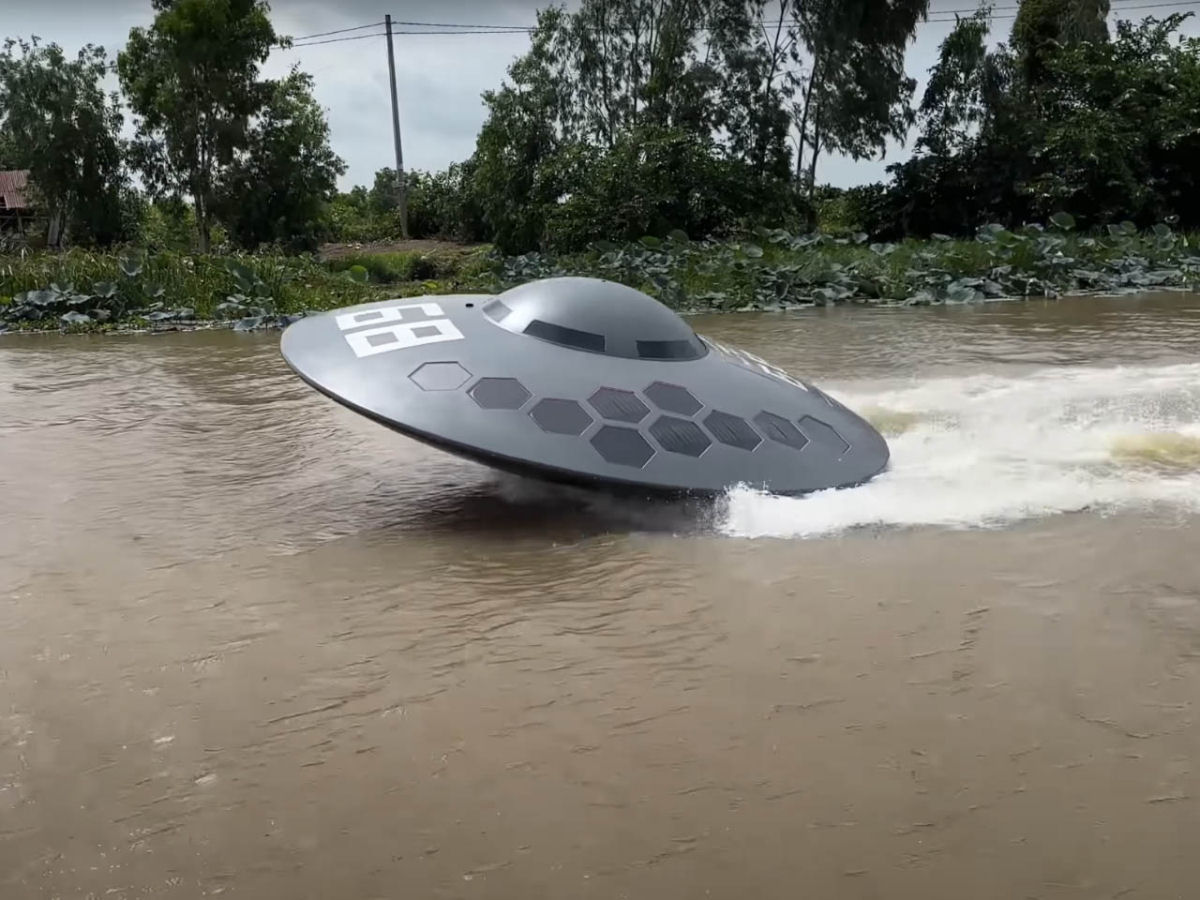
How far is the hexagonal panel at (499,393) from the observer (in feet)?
15.5

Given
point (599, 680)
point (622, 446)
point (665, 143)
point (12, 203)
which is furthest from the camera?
point (12, 203)

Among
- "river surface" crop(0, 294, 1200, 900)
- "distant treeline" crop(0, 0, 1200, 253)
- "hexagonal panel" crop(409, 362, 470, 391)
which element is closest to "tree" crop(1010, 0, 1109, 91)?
A: "distant treeline" crop(0, 0, 1200, 253)

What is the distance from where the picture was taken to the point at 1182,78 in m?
20.7

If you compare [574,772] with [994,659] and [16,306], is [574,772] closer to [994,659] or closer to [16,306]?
[994,659]

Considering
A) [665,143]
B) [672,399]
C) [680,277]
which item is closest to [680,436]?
[672,399]

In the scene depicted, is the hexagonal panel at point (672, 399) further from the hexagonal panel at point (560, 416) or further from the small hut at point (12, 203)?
the small hut at point (12, 203)

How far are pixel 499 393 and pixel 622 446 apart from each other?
553 mm

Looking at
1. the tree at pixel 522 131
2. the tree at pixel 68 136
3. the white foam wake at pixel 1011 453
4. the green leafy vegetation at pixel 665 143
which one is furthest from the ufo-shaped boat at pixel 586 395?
the tree at pixel 68 136

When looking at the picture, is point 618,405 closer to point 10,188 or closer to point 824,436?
point 824,436

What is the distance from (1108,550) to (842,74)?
18.3 m

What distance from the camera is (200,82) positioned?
72.3 feet

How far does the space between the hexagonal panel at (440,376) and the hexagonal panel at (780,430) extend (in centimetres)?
126

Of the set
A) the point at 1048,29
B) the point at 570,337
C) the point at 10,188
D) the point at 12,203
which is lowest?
the point at 570,337

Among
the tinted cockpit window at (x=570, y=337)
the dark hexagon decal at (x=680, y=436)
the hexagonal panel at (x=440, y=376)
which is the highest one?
the tinted cockpit window at (x=570, y=337)
